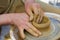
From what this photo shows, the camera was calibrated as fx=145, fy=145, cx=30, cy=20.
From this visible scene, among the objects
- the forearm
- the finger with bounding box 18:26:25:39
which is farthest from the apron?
the finger with bounding box 18:26:25:39

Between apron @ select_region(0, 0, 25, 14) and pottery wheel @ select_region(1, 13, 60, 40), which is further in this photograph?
apron @ select_region(0, 0, 25, 14)

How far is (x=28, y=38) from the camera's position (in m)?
1.05

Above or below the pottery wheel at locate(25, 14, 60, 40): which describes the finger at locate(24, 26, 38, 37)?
above

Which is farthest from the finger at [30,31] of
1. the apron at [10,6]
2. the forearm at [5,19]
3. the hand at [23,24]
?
the apron at [10,6]

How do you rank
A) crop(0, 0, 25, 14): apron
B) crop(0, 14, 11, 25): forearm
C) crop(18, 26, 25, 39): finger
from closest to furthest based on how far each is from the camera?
crop(18, 26, 25, 39): finger → crop(0, 14, 11, 25): forearm → crop(0, 0, 25, 14): apron

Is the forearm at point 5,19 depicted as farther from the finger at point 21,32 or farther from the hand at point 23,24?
the finger at point 21,32

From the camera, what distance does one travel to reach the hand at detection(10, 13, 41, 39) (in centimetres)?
107

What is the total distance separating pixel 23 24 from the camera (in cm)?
115

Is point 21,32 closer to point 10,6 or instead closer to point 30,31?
point 30,31

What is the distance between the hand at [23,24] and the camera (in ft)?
3.52

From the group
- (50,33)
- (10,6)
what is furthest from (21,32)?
(10,6)

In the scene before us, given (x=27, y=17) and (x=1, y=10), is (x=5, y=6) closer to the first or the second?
(x=1, y=10)

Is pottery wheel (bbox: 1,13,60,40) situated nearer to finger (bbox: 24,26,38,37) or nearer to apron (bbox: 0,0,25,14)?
finger (bbox: 24,26,38,37)

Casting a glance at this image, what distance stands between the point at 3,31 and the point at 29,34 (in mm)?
388
